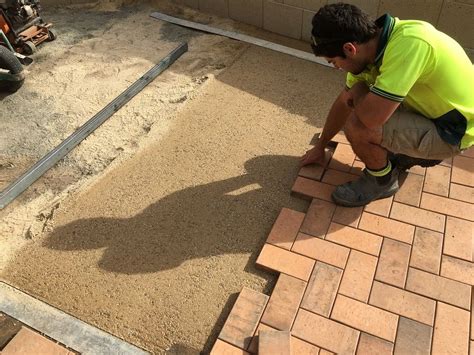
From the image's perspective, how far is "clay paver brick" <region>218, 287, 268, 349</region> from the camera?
83.7 inches

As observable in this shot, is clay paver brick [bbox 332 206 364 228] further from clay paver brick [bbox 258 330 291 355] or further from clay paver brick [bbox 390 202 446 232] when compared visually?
A: clay paver brick [bbox 258 330 291 355]

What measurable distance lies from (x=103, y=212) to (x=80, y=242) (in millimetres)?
A: 270

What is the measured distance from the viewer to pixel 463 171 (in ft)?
9.65

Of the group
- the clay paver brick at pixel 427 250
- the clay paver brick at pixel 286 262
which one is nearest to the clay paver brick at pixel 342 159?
the clay paver brick at pixel 427 250

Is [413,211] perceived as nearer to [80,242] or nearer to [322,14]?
[322,14]

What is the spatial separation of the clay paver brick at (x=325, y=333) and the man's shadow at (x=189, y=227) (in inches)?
19.8

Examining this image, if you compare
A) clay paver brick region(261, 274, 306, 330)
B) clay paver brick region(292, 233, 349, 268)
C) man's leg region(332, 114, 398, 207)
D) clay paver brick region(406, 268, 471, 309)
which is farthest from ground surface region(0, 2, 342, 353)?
clay paver brick region(406, 268, 471, 309)

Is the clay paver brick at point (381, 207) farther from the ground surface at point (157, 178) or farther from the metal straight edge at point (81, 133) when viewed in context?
the metal straight edge at point (81, 133)

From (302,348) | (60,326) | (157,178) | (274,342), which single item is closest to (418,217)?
(302,348)

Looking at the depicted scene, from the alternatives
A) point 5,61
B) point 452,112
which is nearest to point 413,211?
point 452,112

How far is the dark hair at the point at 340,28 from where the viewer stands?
2.05 m

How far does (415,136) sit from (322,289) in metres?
1.02

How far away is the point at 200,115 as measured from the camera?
3.64m

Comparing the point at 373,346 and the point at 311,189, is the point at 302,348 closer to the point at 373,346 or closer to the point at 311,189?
the point at 373,346
